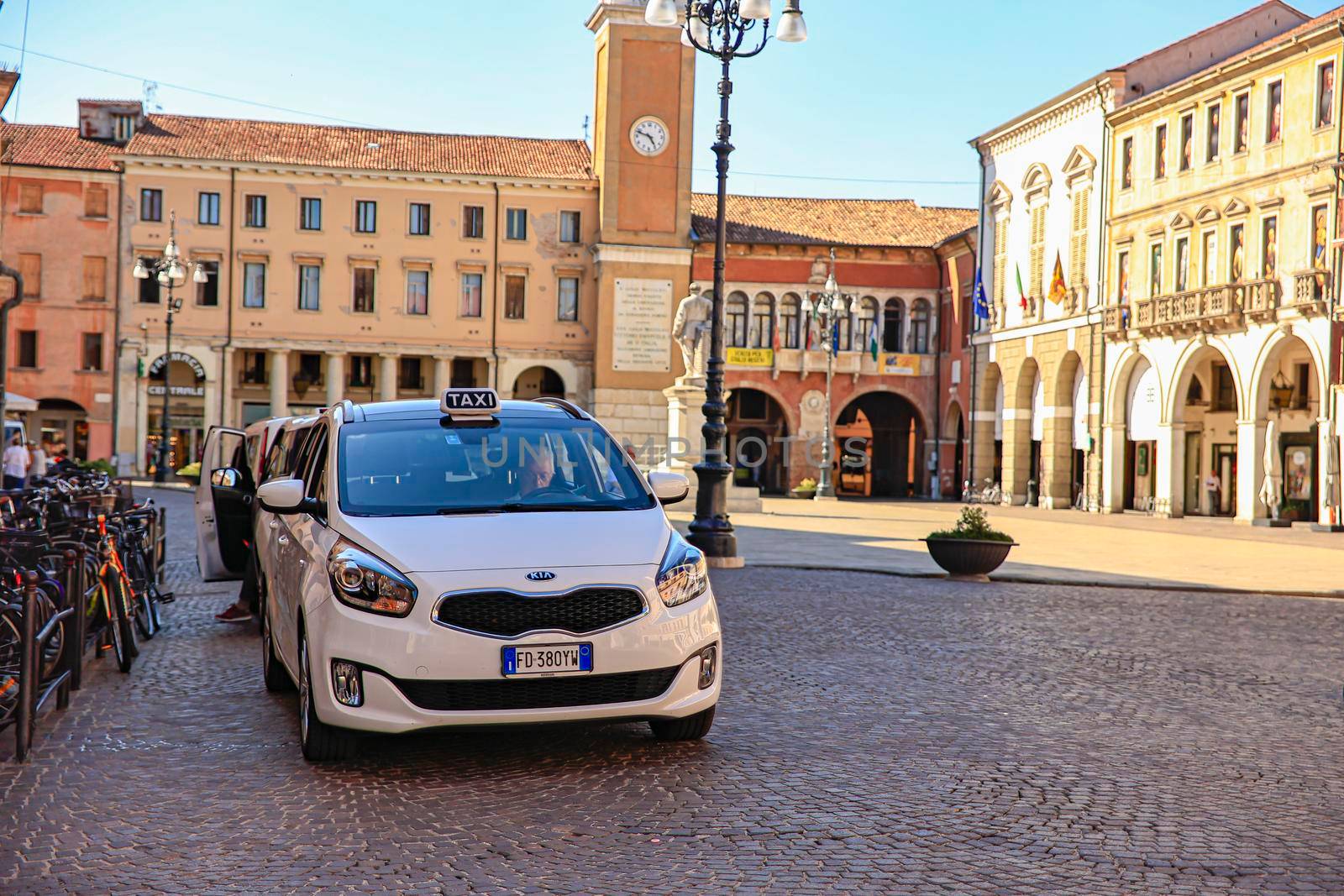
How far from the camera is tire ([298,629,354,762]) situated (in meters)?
6.80

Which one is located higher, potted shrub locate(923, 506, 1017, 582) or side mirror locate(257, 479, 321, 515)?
side mirror locate(257, 479, 321, 515)

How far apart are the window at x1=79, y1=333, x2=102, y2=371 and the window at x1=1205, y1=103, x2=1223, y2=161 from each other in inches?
1544

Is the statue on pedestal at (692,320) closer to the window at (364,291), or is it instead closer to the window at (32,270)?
the window at (364,291)

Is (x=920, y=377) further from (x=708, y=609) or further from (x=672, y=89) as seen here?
(x=708, y=609)

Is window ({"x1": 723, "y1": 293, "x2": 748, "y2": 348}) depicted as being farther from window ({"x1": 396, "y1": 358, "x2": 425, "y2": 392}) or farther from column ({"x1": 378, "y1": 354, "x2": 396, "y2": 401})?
column ({"x1": 378, "y1": 354, "x2": 396, "y2": 401})

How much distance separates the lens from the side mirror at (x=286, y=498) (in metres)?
7.53

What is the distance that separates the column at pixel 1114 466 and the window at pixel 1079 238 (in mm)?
5047

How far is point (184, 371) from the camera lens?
58188 millimetres

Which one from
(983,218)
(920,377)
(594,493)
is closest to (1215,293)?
(983,218)

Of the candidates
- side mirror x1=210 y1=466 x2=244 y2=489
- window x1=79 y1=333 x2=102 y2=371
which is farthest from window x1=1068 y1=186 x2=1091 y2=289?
side mirror x1=210 y1=466 x2=244 y2=489

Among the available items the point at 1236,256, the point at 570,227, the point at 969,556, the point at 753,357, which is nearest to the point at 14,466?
the point at 969,556

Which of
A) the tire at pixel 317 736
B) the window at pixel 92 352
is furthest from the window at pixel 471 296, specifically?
the tire at pixel 317 736

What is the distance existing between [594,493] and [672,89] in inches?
2093

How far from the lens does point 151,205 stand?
188 feet
